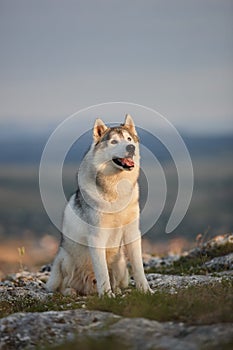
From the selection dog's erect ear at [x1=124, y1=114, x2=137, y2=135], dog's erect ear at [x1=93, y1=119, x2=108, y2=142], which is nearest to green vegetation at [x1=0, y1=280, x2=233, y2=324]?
dog's erect ear at [x1=93, y1=119, x2=108, y2=142]

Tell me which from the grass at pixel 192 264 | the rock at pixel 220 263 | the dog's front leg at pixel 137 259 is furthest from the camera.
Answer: the grass at pixel 192 264

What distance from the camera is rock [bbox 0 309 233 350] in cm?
814

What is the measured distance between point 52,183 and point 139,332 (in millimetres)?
7416

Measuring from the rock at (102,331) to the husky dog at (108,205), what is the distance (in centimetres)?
333

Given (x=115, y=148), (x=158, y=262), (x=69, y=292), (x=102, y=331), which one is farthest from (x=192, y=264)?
(x=102, y=331)

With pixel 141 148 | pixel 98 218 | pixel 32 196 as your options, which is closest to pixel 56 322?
pixel 98 218

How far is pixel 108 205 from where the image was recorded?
13438mm

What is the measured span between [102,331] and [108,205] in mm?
4786

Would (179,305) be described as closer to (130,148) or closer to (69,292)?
(130,148)

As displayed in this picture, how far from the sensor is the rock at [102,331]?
814 centimetres

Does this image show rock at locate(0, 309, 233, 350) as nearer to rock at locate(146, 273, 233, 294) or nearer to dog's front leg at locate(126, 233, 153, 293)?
dog's front leg at locate(126, 233, 153, 293)

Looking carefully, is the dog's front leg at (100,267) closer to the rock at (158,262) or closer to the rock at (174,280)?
the rock at (174,280)

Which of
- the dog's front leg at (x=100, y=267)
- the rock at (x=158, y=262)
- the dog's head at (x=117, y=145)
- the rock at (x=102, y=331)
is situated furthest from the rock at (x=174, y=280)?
the rock at (x=102, y=331)

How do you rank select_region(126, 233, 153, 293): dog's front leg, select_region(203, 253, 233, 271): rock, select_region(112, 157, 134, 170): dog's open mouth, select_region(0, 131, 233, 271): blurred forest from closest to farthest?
1. select_region(112, 157, 134, 170): dog's open mouth
2. select_region(126, 233, 153, 293): dog's front leg
3. select_region(203, 253, 233, 271): rock
4. select_region(0, 131, 233, 271): blurred forest
